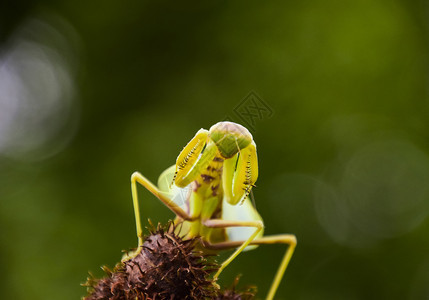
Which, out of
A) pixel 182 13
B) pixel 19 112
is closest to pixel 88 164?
pixel 19 112

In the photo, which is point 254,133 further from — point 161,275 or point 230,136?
point 161,275

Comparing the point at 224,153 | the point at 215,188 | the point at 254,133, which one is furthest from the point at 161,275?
the point at 254,133

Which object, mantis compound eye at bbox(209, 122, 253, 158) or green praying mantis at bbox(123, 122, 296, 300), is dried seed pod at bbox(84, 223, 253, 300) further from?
mantis compound eye at bbox(209, 122, 253, 158)

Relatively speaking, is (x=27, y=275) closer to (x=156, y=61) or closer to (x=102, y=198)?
(x=102, y=198)

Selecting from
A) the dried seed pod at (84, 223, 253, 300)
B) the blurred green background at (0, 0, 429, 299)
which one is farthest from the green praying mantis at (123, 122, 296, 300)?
the blurred green background at (0, 0, 429, 299)

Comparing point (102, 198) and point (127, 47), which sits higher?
point (127, 47)

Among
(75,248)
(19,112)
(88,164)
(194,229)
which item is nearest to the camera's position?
(194,229)

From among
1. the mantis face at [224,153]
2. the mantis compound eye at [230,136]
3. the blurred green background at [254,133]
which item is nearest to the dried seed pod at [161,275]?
the mantis face at [224,153]
